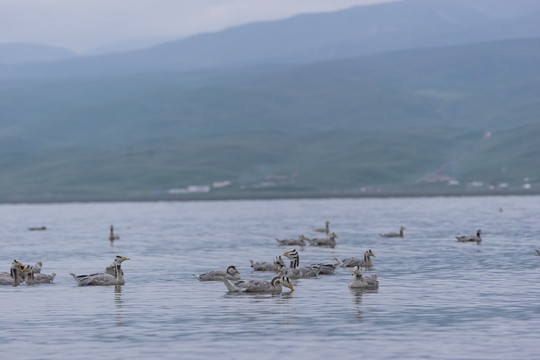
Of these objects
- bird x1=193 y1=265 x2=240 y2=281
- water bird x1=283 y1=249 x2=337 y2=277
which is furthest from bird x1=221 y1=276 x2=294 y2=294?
water bird x1=283 y1=249 x2=337 y2=277

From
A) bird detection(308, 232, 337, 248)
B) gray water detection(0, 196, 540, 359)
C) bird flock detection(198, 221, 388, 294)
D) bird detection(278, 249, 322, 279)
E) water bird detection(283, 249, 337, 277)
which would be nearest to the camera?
gray water detection(0, 196, 540, 359)

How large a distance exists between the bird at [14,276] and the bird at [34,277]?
26 cm

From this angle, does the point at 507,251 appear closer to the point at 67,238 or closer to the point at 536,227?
the point at 536,227

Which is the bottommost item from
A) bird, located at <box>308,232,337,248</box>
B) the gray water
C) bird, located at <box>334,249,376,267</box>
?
the gray water

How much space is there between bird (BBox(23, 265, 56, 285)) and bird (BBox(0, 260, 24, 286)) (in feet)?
0.84

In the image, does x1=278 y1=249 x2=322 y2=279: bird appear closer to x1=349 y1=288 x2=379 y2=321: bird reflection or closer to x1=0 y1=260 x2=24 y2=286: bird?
x1=349 y1=288 x2=379 y2=321: bird reflection

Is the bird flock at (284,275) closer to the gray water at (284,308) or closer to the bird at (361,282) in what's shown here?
the bird at (361,282)

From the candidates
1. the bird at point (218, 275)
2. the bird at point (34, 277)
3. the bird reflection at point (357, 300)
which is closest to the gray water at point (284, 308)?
the bird reflection at point (357, 300)

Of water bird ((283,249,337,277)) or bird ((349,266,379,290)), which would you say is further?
water bird ((283,249,337,277))

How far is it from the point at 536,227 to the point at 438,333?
57.1 m

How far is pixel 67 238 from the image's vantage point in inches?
3027

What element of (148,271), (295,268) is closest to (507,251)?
(295,268)

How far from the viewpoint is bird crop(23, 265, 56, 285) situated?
41.3m

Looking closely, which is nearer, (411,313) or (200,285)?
(411,313)
